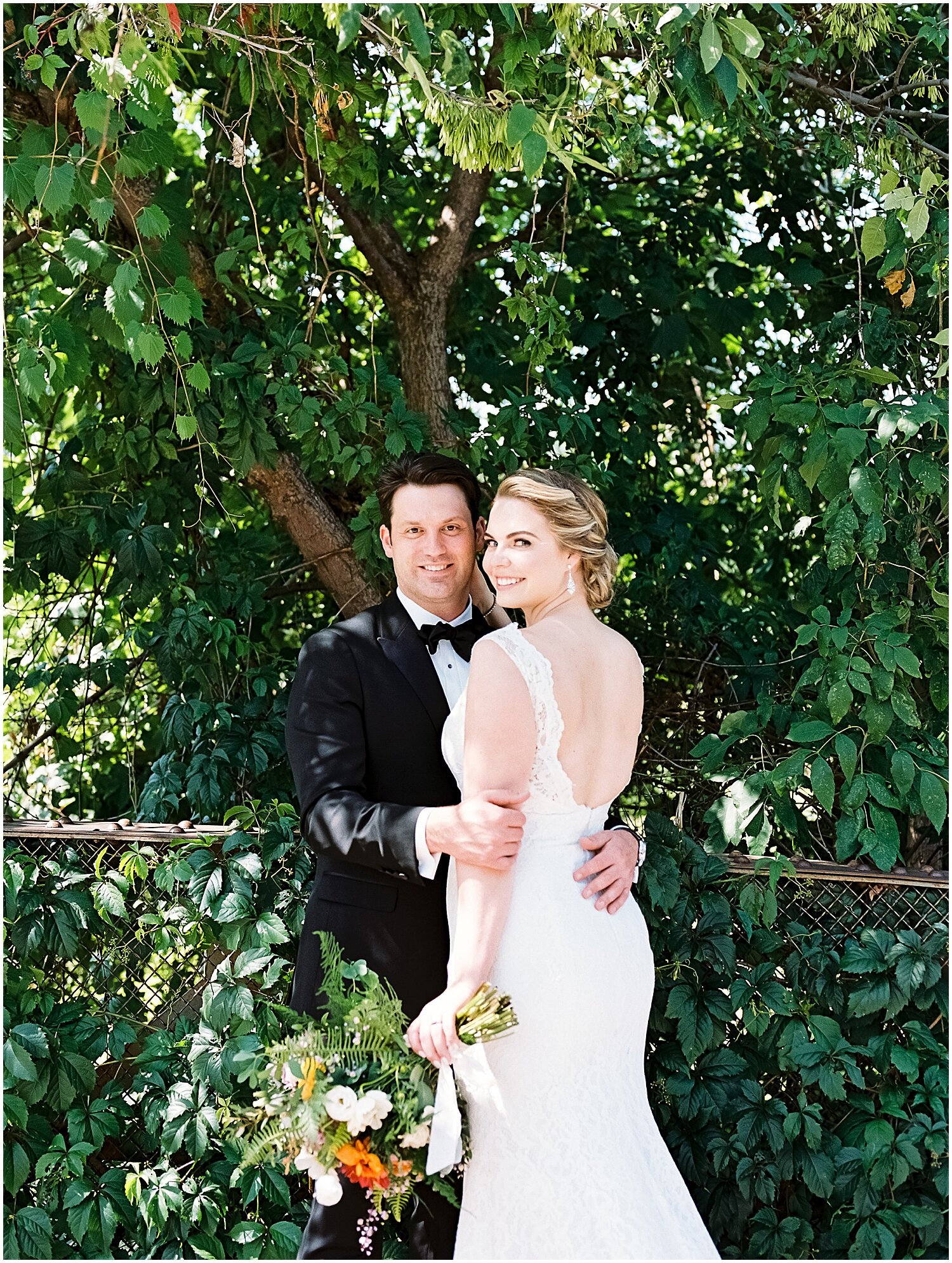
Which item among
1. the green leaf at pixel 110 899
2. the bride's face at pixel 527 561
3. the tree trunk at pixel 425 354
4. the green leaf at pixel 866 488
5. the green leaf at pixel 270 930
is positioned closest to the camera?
the bride's face at pixel 527 561

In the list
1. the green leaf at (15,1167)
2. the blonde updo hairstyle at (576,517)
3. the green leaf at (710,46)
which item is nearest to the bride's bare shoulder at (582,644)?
the blonde updo hairstyle at (576,517)

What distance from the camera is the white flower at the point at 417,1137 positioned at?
2250 mm

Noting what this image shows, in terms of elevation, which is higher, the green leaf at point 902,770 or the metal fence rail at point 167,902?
the green leaf at point 902,770

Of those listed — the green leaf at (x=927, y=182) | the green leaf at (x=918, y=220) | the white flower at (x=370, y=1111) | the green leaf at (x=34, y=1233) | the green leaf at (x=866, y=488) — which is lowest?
the green leaf at (x=34, y=1233)

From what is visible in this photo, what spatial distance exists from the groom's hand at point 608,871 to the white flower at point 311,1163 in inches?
29.1

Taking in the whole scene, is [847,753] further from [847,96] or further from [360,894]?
[847,96]

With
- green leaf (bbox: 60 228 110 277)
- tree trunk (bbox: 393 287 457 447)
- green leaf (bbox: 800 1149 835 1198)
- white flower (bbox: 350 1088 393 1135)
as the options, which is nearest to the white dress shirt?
white flower (bbox: 350 1088 393 1135)

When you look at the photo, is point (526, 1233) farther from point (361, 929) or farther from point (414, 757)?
point (414, 757)

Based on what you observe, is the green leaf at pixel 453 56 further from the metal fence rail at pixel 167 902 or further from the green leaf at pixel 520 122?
the metal fence rail at pixel 167 902

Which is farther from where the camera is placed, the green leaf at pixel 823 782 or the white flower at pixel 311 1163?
the green leaf at pixel 823 782

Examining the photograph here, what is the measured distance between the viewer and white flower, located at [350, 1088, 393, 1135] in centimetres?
220

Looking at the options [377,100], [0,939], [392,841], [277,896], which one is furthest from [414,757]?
[377,100]

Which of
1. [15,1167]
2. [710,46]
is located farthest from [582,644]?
[15,1167]

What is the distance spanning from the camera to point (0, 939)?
3.24m
